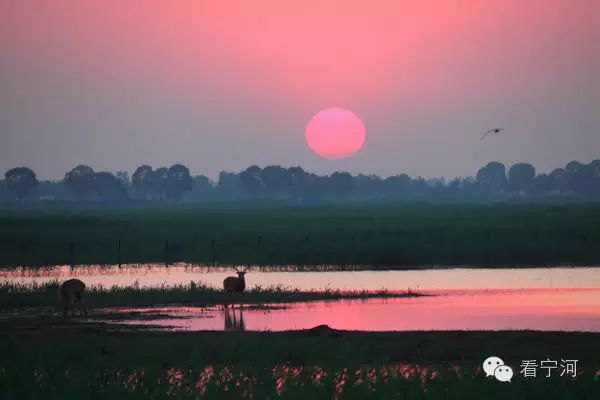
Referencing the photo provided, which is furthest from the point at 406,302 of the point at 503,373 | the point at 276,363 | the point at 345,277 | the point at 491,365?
the point at 503,373

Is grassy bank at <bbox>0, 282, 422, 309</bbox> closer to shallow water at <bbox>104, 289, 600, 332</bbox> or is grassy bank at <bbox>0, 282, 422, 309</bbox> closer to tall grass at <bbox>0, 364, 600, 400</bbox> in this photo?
shallow water at <bbox>104, 289, 600, 332</bbox>

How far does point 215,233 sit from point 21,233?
13.5 meters

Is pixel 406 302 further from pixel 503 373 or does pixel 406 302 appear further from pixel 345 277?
pixel 503 373

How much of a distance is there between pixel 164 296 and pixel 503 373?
20.7 meters

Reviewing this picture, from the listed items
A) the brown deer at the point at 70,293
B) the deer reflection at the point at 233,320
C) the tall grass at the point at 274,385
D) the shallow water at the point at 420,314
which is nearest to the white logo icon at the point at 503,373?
the tall grass at the point at 274,385

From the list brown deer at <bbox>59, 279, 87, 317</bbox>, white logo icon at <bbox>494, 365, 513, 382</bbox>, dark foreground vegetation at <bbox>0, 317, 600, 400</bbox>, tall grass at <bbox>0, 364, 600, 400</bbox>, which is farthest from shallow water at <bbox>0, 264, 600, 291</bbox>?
tall grass at <bbox>0, 364, 600, 400</bbox>

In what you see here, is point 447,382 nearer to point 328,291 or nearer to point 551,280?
point 328,291

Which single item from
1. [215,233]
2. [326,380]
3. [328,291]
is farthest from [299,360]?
[215,233]

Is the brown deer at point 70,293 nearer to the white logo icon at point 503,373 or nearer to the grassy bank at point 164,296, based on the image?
the grassy bank at point 164,296

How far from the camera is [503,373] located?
1967cm

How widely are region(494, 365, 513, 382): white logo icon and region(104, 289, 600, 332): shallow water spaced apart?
10128 mm

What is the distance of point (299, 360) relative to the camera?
23.9 metres

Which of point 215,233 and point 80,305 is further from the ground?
A: point 215,233

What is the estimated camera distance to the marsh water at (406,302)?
31.8 meters
